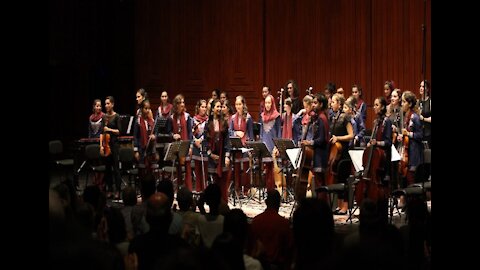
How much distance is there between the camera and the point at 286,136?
1298cm

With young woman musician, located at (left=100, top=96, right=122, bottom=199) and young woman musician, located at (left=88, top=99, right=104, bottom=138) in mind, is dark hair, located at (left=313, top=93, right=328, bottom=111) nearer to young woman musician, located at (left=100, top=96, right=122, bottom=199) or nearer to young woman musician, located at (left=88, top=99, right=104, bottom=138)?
young woman musician, located at (left=100, top=96, right=122, bottom=199)

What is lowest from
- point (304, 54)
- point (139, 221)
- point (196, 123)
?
point (139, 221)

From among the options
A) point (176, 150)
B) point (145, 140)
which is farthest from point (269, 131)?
point (145, 140)

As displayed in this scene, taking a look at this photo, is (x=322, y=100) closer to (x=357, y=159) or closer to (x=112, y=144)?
(x=357, y=159)

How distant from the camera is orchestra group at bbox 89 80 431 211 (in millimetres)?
10492

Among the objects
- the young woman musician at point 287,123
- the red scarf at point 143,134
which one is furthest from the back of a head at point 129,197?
the young woman musician at point 287,123

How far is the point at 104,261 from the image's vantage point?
3350 mm

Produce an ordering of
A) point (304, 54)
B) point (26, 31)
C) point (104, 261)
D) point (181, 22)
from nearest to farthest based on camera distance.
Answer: point (26, 31)
point (104, 261)
point (304, 54)
point (181, 22)

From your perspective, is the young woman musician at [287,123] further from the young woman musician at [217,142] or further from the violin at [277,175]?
the young woman musician at [217,142]

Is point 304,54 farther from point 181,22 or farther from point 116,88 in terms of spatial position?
point 116,88

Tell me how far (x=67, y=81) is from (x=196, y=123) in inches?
232

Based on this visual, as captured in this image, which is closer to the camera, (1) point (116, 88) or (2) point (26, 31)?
(2) point (26, 31)

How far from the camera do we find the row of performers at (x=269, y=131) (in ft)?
34.8

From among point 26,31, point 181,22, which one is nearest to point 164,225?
point 26,31
